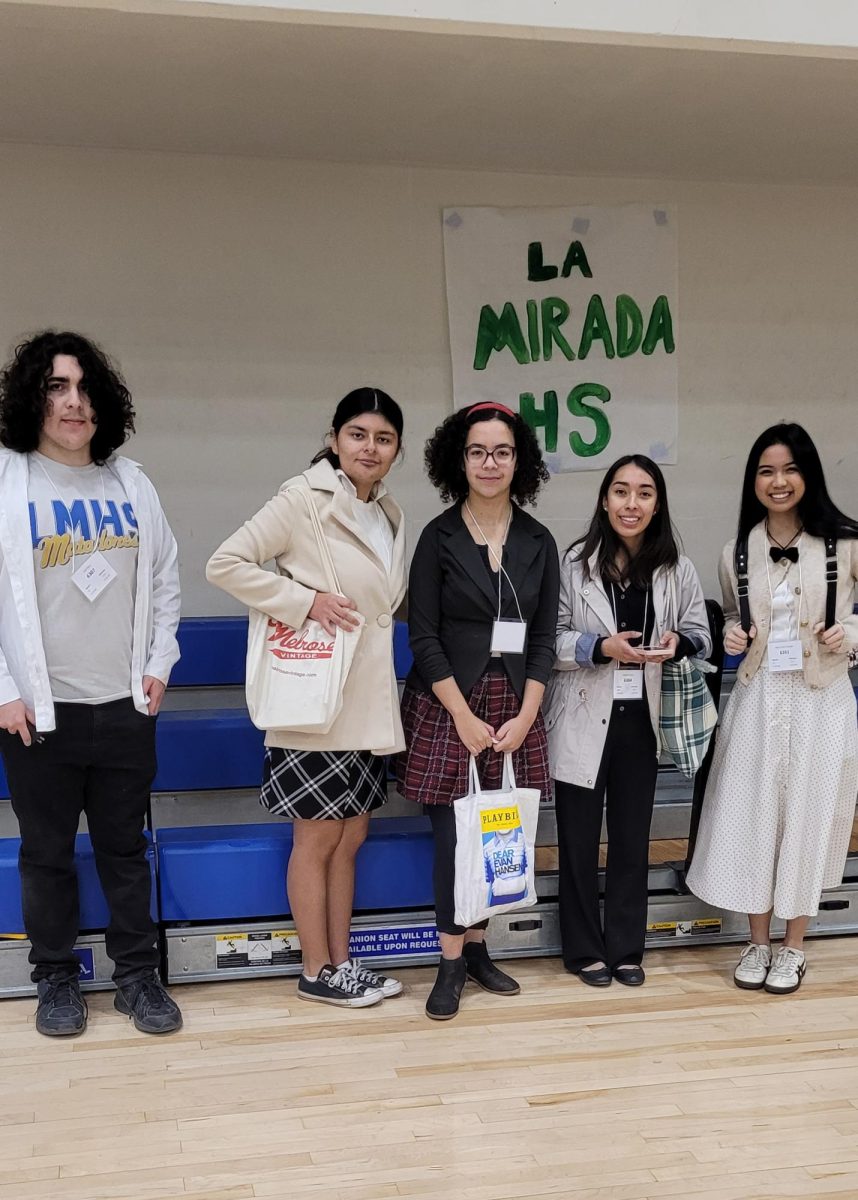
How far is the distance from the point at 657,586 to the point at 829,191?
217 cm

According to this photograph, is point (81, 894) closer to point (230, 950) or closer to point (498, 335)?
point (230, 950)

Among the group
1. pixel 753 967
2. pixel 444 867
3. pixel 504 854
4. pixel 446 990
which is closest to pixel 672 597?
pixel 504 854

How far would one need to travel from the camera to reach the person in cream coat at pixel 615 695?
2.79m

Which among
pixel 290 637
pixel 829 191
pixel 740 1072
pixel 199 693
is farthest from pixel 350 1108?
pixel 829 191

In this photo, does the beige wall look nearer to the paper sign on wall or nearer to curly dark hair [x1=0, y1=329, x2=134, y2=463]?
the paper sign on wall

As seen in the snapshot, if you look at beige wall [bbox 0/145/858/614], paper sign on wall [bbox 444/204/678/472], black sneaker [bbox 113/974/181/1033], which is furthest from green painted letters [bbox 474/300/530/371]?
black sneaker [bbox 113/974/181/1033]

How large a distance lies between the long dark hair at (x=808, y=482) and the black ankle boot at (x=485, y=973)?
1361mm

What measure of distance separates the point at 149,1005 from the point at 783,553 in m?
1.88

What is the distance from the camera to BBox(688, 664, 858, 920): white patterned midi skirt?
283 cm

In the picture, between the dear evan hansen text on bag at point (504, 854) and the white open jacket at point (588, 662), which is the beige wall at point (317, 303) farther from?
the dear evan hansen text on bag at point (504, 854)

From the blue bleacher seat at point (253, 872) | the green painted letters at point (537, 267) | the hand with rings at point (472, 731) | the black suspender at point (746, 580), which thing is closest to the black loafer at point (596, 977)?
the blue bleacher seat at point (253, 872)

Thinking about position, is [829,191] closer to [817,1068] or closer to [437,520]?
[437,520]

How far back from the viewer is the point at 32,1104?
229 centimetres

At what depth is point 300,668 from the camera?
8.54ft
